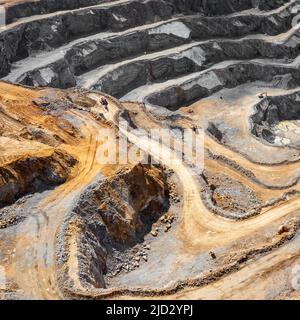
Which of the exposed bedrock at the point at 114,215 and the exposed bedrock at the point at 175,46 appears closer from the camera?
the exposed bedrock at the point at 114,215

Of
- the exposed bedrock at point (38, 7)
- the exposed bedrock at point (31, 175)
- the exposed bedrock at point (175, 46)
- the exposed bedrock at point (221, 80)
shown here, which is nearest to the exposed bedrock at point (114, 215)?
the exposed bedrock at point (31, 175)

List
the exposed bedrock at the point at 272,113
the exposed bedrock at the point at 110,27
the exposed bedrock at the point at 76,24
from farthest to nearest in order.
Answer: the exposed bedrock at the point at 110,27, the exposed bedrock at the point at 272,113, the exposed bedrock at the point at 76,24

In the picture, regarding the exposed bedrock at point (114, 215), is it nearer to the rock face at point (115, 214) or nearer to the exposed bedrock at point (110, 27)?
the rock face at point (115, 214)

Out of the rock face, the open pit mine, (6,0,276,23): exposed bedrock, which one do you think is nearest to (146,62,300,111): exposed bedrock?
the open pit mine

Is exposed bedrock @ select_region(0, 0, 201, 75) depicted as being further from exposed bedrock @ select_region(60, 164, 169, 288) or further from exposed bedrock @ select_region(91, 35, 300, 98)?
exposed bedrock @ select_region(60, 164, 169, 288)

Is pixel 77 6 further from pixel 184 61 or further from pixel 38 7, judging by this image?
pixel 184 61

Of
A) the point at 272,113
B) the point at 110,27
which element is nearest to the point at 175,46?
the point at 110,27
